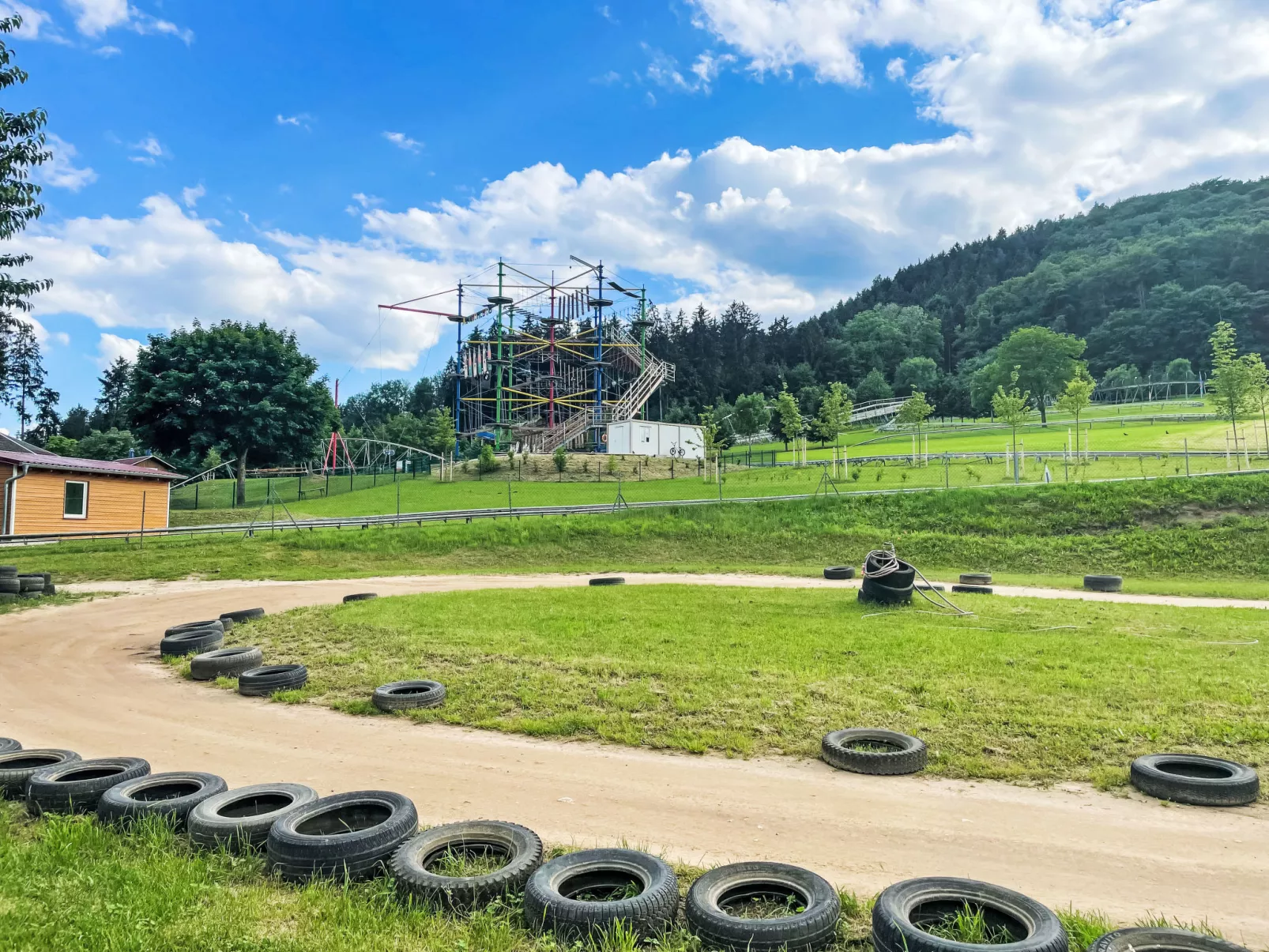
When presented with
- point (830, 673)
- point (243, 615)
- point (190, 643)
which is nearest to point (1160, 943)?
point (830, 673)

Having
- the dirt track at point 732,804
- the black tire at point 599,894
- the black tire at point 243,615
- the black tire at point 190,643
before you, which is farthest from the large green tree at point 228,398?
the black tire at point 599,894

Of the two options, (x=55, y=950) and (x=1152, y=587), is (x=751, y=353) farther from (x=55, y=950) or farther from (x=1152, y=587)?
(x=55, y=950)

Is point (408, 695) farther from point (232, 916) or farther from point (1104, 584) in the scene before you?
point (1104, 584)

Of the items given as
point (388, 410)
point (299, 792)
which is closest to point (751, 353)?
point (388, 410)

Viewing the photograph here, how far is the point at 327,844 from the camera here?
466 cm

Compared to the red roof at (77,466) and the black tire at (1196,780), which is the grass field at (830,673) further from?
the red roof at (77,466)

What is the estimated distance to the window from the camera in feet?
100

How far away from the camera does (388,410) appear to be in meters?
126

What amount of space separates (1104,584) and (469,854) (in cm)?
1933

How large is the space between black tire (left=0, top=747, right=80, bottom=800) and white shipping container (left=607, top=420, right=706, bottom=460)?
5248 centimetres

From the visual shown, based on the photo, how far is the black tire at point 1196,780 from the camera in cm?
573

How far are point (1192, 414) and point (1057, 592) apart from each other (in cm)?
6601

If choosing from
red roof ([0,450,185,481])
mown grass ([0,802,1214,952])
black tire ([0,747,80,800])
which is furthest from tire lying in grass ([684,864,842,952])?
red roof ([0,450,185,481])

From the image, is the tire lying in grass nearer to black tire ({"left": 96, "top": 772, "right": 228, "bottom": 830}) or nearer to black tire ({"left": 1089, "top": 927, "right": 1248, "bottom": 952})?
black tire ({"left": 1089, "top": 927, "right": 1248, "bottom": 952})
